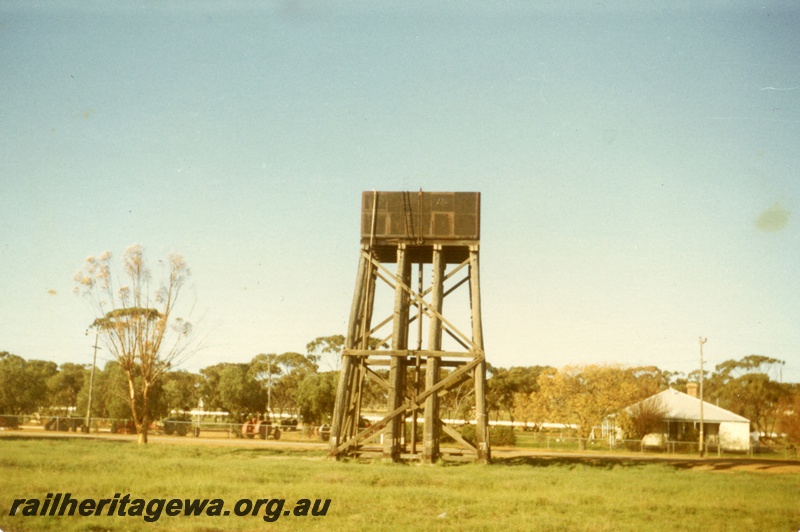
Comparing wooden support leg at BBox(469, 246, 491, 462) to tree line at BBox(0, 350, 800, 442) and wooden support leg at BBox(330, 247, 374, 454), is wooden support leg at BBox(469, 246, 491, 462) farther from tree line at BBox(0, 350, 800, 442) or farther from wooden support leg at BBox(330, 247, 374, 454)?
tree line at BBox(0, 350, 800, 442)

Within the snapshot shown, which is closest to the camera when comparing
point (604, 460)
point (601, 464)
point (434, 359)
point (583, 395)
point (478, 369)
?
point (478, 369)

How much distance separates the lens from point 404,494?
13.0 meters

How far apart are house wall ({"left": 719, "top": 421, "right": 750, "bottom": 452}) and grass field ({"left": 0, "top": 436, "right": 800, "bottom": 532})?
96.4 feet

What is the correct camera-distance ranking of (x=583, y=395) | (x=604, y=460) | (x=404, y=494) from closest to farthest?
(x=404, y=494) < (x=604, y=460) < (x=583, y=395)

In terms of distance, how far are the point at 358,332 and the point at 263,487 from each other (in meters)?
9.83

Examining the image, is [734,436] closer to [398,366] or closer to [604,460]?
[604,460]

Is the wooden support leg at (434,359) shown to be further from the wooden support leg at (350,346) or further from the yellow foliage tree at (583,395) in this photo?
the yellow foliage tree at (583,395)

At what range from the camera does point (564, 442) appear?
46.6m

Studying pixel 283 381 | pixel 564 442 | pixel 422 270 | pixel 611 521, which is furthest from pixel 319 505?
pixel 283 381

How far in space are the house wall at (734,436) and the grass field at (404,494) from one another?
2940cm

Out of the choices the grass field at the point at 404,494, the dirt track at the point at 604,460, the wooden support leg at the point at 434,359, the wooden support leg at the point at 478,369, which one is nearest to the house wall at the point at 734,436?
the dirt track at the point at 604,460

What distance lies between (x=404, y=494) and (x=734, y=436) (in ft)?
132

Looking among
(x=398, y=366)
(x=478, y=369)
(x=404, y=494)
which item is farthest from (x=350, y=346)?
(x=404, y=494)

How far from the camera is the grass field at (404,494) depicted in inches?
413
